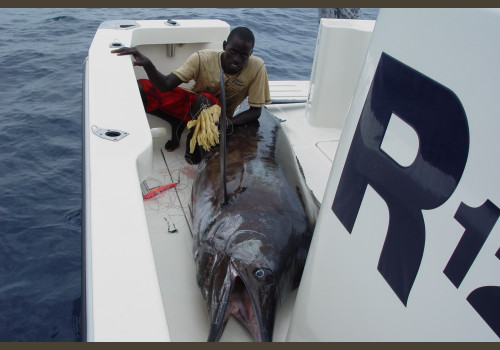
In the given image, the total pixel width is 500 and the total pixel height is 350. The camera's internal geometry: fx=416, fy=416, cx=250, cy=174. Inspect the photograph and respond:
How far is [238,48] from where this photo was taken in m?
3.07

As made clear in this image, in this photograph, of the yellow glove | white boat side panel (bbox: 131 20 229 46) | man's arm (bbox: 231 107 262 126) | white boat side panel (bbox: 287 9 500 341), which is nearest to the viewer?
white boat side panel (bbox: 287 9 500 341)

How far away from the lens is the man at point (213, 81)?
315 cm

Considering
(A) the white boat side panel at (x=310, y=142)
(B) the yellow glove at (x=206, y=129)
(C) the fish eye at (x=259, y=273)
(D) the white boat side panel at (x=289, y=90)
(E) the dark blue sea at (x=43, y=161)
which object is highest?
(B) the yellow glove at (x=206, y=129)

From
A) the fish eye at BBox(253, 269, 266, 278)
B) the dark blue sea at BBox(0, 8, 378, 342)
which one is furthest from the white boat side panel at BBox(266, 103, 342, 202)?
the dark blue sea at BBox(0, 8, 378, 342)

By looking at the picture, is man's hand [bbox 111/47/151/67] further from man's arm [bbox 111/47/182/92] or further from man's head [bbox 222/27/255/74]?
man's head [bbox 222/27/255/74]

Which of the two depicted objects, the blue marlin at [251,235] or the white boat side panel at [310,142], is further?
the white boat side panel at [310,142]

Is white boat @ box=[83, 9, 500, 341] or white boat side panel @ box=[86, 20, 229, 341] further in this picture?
white boat side panel @ box=[86, 20, 229, 341]

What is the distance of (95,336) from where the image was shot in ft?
3.89

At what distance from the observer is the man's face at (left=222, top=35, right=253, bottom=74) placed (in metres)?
3.05

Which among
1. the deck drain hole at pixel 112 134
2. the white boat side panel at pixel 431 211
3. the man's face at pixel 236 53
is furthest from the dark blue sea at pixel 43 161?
the white boat side panel at pixel 431 211

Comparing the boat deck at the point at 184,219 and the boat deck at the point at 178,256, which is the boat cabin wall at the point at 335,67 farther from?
the boat deck at the point at 178,256

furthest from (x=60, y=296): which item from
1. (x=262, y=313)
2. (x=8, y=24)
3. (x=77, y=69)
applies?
(x=8, y=24)

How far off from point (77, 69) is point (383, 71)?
7104 millimetres

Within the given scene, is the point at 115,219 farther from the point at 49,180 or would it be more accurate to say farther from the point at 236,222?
the point at 49,180
